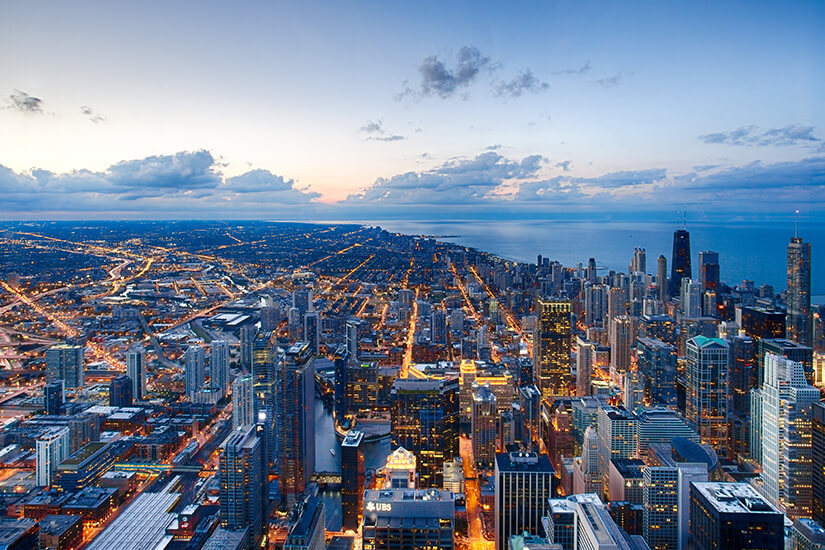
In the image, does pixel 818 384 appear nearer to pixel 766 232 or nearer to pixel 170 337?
pixel 170 337

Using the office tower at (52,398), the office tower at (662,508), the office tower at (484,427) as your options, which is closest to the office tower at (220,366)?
the office tower at (52,398)

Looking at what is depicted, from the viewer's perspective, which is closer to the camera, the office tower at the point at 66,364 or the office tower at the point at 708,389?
the office tower at the point at 708,389

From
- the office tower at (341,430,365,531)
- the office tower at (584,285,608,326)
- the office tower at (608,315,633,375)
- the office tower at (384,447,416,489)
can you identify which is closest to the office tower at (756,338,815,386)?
the office tower at (608,315,633,375)

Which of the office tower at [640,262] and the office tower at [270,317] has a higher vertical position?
the office tower at [640,262]

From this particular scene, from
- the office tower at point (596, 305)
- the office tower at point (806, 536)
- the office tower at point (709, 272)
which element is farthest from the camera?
the office tower at point (596, 305)

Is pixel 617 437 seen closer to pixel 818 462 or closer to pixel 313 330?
pixel 818 462

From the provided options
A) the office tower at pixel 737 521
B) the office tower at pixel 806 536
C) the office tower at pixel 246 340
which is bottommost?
the office tower at pixel 806 536

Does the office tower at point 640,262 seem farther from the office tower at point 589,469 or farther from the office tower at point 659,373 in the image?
the office tower at point 589,469

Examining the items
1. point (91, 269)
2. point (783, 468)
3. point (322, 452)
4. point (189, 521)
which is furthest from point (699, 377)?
point (91, 269)
